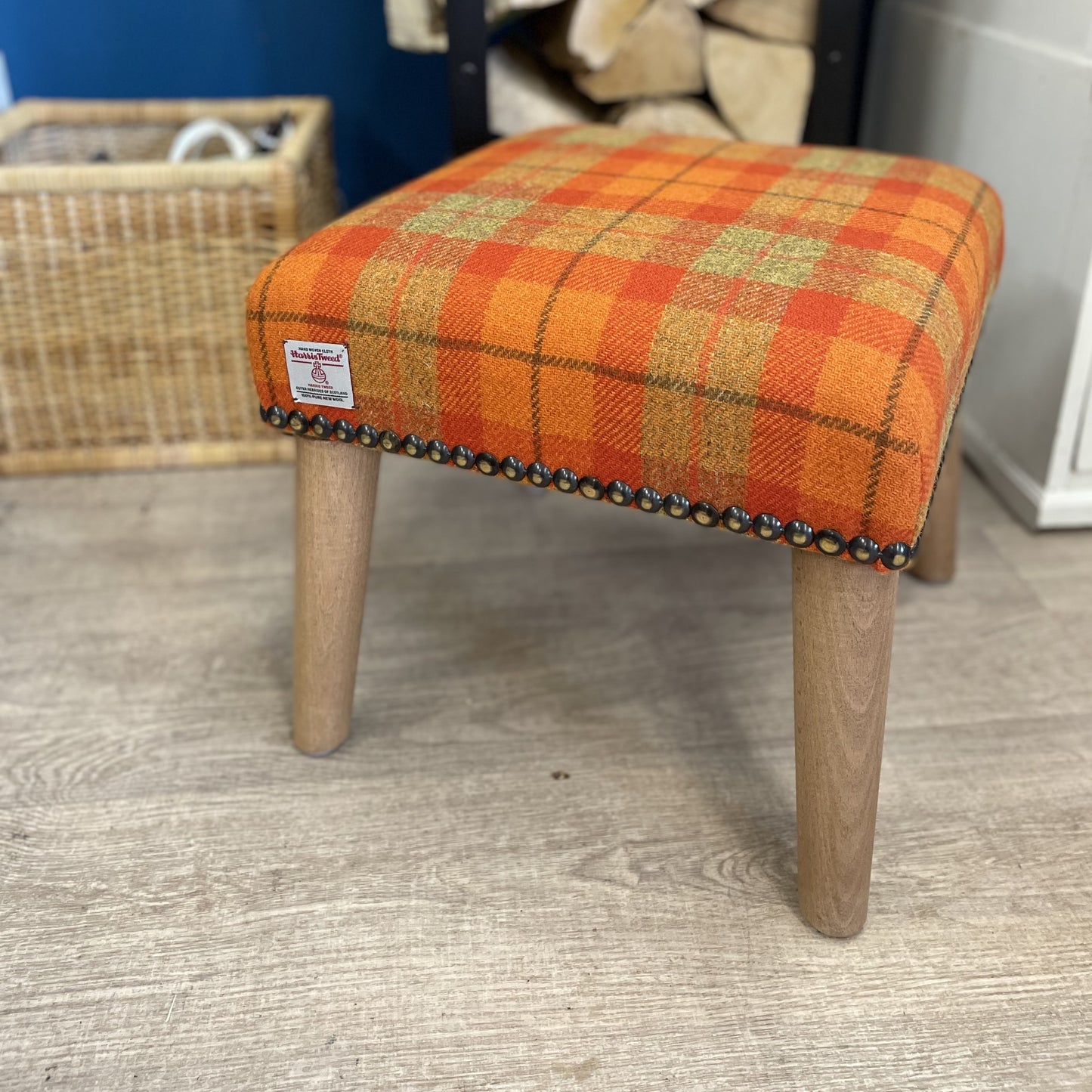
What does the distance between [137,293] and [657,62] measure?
637 mm

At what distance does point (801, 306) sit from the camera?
618mm

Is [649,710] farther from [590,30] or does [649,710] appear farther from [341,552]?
[590,30]

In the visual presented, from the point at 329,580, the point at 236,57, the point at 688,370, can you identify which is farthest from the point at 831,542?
the point at 236,57

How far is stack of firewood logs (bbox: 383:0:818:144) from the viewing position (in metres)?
1.16

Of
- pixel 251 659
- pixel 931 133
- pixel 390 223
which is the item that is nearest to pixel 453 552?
pixel 251 659

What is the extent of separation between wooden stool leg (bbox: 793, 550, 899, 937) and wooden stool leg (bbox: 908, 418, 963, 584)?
0.37 m

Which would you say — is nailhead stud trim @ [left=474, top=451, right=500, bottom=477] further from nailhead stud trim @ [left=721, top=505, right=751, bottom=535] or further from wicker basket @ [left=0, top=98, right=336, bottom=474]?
wicker basket @ [left=0, top=98, right=336, bottom=474]

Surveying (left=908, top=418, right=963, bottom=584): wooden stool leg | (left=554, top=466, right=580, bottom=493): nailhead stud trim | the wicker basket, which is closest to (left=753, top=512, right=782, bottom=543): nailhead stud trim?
(left=554, top=466, right=580, bottom=493): nailhead stud trim

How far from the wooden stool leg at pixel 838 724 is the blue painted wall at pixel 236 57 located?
1248mm

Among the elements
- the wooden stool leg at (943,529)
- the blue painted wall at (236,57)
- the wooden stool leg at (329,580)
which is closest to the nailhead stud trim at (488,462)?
the wooden stool leg at (329,580)

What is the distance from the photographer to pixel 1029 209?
3.81ft

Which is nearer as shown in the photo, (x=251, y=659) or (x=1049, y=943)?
(x=1049, y=943)

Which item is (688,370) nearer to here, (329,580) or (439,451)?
(439,451)

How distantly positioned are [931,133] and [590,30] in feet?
1.54
